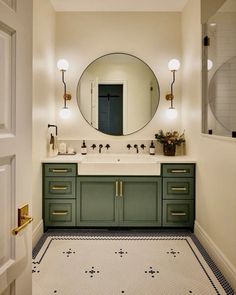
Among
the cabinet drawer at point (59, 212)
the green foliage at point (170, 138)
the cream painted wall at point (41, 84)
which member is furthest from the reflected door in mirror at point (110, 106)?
the cabinet drawer at point (59, 212)

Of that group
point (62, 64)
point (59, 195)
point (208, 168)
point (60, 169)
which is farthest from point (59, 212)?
point (62, 64)

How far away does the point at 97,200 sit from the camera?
355 cm

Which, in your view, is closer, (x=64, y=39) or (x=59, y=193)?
(x=59, y=193)

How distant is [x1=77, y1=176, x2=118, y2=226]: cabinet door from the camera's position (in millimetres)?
3545

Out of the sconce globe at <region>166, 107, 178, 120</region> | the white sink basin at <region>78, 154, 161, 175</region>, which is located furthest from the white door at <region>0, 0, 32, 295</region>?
the sconce globe at <region>166, 107, 178, 120</region>

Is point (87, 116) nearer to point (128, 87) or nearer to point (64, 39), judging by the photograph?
point (128, 87)

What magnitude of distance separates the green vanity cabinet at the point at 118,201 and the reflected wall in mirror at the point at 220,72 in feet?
3.11

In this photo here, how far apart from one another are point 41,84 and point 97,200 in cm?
142

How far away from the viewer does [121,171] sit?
352 cm

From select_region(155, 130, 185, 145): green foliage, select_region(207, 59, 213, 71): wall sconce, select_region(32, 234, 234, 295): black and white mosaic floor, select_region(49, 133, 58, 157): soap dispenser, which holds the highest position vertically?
select_region(207, 59, 213, 71): wall sconce

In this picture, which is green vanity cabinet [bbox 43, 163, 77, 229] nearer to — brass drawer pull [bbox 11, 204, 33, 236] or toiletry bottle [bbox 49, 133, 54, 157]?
toiletry bottle [bbox 49, 133, 54, 157]

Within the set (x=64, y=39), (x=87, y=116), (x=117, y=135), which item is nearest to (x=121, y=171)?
(x=117, y=135)

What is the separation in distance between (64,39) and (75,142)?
4.39 ft

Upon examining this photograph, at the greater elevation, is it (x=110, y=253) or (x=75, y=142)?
(x=75, y=142)
